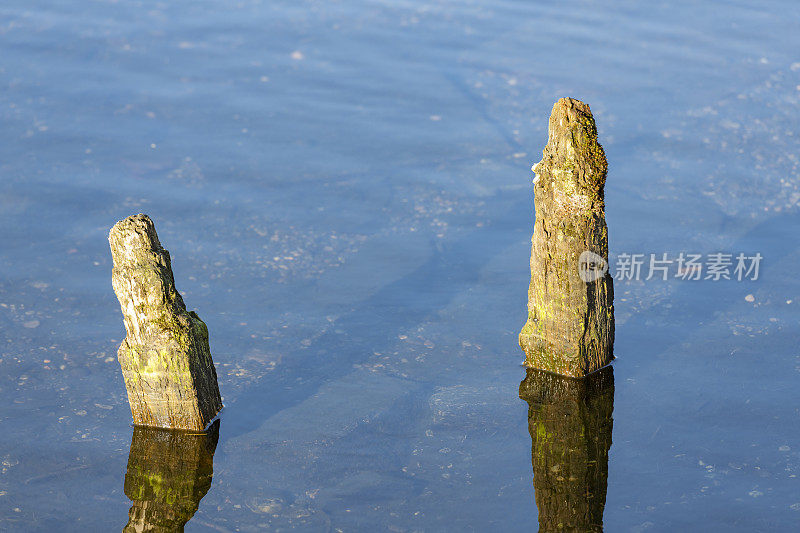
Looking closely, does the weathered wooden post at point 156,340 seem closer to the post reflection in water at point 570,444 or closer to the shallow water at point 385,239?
the shallow water at point 385,239

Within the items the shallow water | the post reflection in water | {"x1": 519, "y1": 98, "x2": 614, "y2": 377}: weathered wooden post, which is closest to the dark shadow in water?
the shallow water

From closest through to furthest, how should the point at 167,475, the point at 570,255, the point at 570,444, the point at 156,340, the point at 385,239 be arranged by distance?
1. the point at 156,340
2. the point at 167,475
3. the point at 570,255
4. the point at 570,444
5. the point at 385,239

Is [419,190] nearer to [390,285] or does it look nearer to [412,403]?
[390,285]

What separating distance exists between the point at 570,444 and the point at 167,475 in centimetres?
420

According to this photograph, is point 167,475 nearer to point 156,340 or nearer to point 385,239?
point 156,340

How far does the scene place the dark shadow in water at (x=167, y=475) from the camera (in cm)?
870

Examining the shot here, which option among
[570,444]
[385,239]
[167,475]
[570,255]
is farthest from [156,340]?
[385,239]

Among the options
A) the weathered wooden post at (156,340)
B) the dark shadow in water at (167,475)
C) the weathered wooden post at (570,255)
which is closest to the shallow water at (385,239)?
the dark shadow in water at (167,475)

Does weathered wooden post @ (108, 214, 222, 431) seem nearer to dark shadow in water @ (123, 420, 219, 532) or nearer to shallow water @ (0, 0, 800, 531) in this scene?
dark shadow in water @ (123, 420, 219, 532)

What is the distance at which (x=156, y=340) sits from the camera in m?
8.88

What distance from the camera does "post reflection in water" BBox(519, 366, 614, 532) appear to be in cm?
878

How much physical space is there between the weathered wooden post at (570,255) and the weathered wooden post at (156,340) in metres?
3.59

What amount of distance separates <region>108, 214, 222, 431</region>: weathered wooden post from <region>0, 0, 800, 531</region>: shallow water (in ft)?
1.92

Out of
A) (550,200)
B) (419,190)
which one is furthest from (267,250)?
(550,200)
